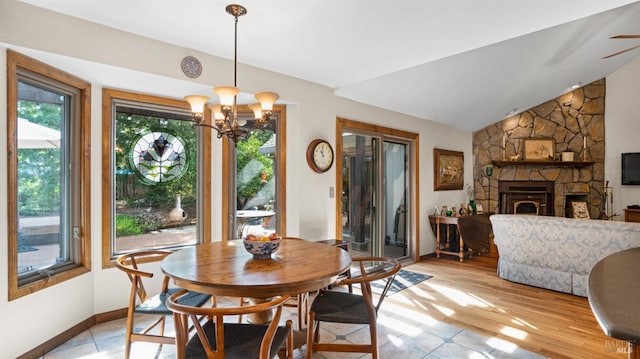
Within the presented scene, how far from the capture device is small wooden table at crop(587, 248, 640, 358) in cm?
68

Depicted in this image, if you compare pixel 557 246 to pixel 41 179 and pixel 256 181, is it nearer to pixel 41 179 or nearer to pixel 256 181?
pixel 256 181

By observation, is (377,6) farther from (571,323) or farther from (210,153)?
(571,323)

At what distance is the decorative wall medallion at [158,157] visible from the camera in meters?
3.41

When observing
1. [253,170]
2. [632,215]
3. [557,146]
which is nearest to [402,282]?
[253,170]

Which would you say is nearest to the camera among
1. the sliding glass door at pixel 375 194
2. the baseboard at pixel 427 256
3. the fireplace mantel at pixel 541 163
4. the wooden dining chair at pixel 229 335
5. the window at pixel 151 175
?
the wooden dining chair at pixel 229 335

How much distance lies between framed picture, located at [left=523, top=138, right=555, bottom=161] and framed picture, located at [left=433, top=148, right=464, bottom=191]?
1.34 m

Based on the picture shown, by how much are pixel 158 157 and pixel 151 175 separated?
7.9 inches

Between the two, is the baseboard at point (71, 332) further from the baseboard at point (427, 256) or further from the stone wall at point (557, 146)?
the stone wall at point (557, 146)

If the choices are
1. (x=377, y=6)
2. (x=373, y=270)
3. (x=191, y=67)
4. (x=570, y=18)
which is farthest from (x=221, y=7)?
(x=373, y=270)

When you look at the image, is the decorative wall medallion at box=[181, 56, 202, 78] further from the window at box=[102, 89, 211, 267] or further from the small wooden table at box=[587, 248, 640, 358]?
the small wooden table at box=[587, 248, 640, 358]

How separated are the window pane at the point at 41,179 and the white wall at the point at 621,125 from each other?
27.2 ft

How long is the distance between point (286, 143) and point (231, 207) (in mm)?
968

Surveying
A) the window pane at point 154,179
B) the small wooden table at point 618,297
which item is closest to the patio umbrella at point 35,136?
the window pane at point 154,179

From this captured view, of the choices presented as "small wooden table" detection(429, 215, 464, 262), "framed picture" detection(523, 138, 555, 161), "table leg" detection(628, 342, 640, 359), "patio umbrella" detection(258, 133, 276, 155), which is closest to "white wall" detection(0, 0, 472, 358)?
"patio umbrella" detection(258, 133, 276, 155)
